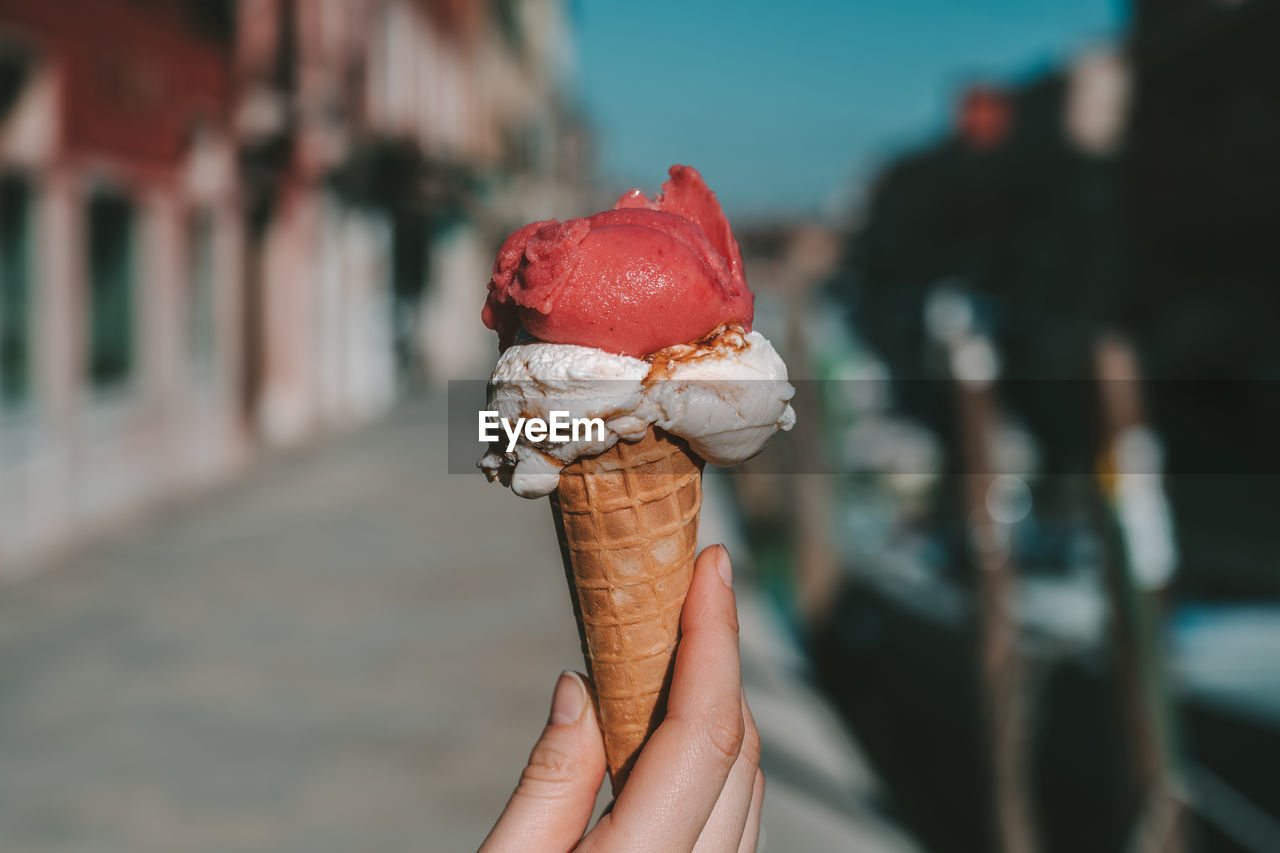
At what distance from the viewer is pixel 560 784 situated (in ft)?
4.51

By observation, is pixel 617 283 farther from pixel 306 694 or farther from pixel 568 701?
pixel 306 694

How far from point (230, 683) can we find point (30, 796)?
1224mm

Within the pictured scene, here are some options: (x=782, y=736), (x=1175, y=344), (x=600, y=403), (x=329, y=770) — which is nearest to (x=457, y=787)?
(x=329, y=770)

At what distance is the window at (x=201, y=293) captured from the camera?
961 cm

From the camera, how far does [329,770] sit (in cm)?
431

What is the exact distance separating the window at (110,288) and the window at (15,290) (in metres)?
0.93

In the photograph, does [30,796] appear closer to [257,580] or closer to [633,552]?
[257,580]

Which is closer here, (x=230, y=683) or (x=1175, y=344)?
(x=230, y=683)

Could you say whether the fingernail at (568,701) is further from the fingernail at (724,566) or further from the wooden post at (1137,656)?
the wooden post at (1137,656)

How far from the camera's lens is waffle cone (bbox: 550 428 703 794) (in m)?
1.60

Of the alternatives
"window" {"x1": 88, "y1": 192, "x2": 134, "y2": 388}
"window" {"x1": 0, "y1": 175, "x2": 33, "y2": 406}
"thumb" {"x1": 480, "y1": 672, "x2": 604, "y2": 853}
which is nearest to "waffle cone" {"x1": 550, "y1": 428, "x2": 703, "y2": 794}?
"thumb" {"x1": 480, "y1": 672, "x2": 604, "y2": 853}

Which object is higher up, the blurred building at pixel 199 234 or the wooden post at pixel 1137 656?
the blurred building at pixel 199 234

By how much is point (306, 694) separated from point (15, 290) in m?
3.80

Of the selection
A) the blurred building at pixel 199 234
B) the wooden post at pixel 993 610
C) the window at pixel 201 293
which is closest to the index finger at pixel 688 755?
the wooden post at pixel 993 610
